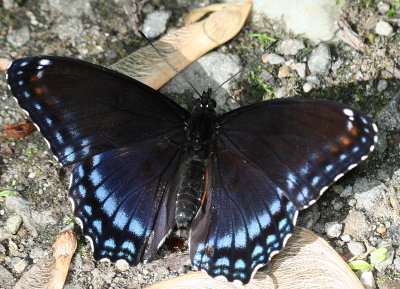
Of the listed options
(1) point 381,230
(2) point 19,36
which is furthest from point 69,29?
(1) point 381,230

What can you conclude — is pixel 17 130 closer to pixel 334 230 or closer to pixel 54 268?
pixel 54 268

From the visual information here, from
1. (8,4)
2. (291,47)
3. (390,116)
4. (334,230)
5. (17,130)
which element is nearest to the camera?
(334,230)

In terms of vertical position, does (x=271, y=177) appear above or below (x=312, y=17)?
below

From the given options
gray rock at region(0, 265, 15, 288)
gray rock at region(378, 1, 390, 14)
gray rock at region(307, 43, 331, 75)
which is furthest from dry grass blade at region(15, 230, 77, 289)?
gray rock at region(378, 1, 390, 14)

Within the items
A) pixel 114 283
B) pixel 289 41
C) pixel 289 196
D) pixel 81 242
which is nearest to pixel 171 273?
pixel 114 283

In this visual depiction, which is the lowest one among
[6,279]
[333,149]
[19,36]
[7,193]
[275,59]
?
[6,279]

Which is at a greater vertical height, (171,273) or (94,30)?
(94,30)

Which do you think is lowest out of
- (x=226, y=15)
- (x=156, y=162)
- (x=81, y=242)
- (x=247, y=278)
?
(x=247, y=278)

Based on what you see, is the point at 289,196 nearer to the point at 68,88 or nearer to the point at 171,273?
the point at 171,273
